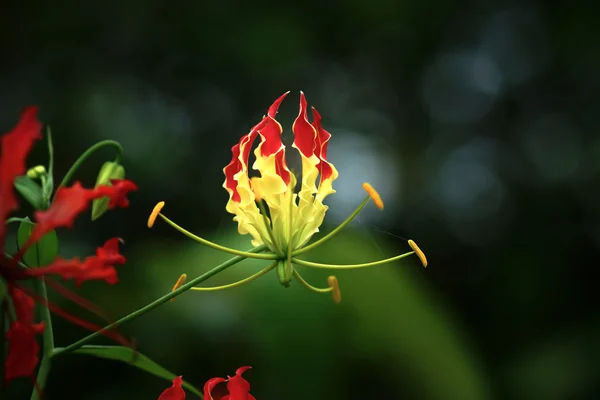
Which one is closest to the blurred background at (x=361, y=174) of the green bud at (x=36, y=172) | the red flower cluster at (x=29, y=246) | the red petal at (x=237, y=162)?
the red petal at (x=237, y=162)

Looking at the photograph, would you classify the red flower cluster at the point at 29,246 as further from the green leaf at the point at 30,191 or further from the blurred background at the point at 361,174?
the blurred background at the point at 361,174

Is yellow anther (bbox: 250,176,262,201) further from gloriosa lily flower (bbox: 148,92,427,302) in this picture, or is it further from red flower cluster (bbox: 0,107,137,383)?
red flower cluster (bbox: 0,107,137,383)

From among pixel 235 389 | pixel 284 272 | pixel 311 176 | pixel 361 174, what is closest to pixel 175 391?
pixel 235 389

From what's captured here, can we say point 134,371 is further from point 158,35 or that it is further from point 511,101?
point 511,101

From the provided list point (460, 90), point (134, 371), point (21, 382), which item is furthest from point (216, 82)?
point (21, 382)

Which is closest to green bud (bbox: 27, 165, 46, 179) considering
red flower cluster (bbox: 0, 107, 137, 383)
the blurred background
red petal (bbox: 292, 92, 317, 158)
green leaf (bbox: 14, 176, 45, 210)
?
green leaf (bbox: 14, 176, 45, 210)
